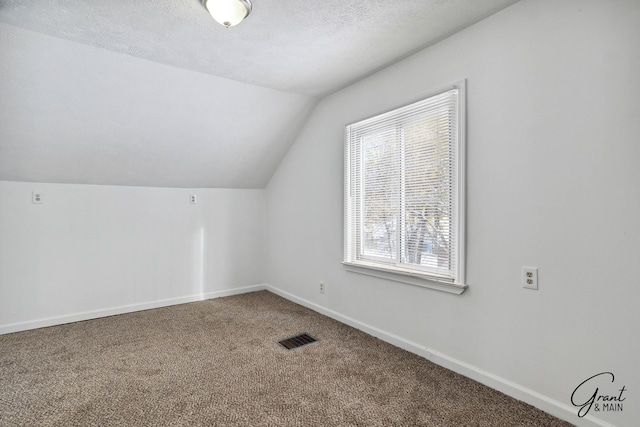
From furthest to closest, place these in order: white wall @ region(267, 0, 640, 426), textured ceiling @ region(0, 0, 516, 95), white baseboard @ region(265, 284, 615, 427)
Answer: textured ceiling @ region(0, 0, 516, 95) → white baseboard @ region(265, 284, 615, 427) → white wall @ region(267, 0, 640, 426)

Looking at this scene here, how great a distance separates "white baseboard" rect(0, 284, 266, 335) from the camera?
324 centimetres

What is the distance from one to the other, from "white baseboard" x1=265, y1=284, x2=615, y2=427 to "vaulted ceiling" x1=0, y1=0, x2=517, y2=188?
235 centimetres

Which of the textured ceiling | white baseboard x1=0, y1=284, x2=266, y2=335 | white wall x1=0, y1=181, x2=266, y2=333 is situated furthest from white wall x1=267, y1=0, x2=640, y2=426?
white wall x1=0, y1=181, x2=266, y2=333

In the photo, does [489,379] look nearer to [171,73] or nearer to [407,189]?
[407,189]

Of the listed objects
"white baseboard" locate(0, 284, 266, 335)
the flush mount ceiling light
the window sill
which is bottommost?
"white baseboard" locate(0, 284, 266, 335)

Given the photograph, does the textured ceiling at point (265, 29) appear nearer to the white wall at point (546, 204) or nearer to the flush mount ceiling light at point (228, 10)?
the flush mount ceiling light at point (228, 10)

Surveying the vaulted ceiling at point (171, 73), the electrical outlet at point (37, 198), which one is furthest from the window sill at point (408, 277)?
the electrical outlet at point (37, 198)

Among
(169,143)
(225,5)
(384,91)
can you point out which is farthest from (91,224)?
(384,91)

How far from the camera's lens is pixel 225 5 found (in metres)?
1.94

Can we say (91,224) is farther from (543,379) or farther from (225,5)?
(543,379)

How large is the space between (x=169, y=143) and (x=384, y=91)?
7.48ft

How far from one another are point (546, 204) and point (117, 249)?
4.08 m

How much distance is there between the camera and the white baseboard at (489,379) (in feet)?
5.96

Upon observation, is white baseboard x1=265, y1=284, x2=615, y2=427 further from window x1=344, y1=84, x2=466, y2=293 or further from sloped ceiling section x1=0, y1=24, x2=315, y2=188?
sloped ceiling section x1=0, y1=24, x2=315, y2=188
